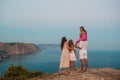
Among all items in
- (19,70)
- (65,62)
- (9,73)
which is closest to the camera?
(65,62)

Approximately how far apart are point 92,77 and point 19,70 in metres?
15.4

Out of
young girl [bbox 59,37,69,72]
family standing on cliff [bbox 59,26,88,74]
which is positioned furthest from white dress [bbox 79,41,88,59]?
young girl [bbox 59,37,69,72]

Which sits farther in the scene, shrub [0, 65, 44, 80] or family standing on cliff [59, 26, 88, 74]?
shrub [0, 65, 44, 80]

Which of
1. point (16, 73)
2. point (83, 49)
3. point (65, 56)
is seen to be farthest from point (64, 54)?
point (16, 73)

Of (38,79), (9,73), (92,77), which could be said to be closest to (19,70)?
(9,73)

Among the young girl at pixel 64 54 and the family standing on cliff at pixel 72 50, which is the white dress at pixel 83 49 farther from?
the young girl at pixel 64 54

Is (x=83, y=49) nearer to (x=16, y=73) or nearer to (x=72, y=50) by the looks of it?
(x=72, y=50)

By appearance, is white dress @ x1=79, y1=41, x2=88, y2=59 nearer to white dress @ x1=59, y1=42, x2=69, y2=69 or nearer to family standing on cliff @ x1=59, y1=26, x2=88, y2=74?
family standing on cliff @ x1=59, y1=26, x2=88, y2=74

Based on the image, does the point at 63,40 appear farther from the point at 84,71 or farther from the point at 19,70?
the point at 19,70

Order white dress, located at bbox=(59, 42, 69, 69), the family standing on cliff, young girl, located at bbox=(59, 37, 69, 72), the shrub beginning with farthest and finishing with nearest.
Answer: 1. the shrub
2. white dress, located at bbox=(59, 42, 69, 69)
3. young girl, located at bbox=(59, 37, 69, 72)
4. the family standing on cliff

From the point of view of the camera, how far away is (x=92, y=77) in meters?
16.4

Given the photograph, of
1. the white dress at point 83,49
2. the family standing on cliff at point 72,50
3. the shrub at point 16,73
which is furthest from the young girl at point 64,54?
the shrub at point 16,73

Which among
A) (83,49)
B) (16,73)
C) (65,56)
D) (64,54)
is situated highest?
(83,49)

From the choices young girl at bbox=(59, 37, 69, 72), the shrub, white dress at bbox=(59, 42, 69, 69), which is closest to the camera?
young girl at bbox=(59, 37, 69, 72)
